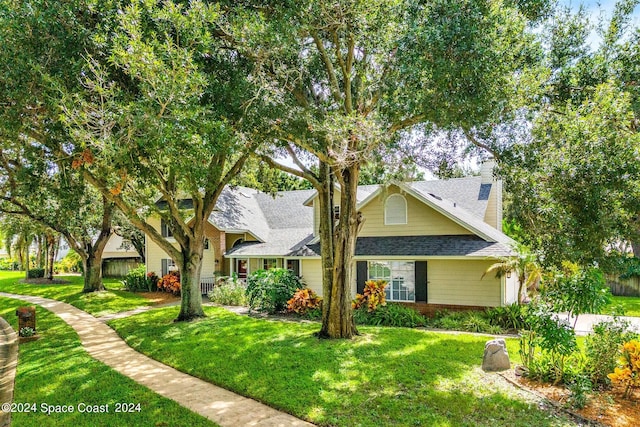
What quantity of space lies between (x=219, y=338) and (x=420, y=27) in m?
9.24

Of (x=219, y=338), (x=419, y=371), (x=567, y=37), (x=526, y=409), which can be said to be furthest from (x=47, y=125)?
(x=567, y=37)

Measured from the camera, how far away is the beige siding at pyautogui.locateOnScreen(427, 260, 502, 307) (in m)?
15.2

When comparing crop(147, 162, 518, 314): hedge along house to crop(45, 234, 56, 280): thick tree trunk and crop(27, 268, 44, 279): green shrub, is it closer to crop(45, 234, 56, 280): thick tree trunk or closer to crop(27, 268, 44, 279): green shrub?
crop(45, 234, 56, 280): thick tree trunk

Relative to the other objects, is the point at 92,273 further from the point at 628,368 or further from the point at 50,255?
the point at 628,368

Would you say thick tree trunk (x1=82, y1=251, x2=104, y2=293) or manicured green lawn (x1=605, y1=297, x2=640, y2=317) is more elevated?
thick tree trunk (x1=82, y1=251, x2=104, y2=293)

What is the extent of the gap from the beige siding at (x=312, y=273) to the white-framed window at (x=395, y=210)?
3.77 meters

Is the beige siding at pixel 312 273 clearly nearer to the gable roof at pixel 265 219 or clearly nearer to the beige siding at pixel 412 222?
the gable roof at pixel 265 219

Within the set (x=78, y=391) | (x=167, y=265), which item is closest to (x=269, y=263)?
(x=167, y=265)

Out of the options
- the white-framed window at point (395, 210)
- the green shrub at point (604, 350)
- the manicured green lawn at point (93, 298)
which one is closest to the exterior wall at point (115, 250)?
the manicured green lawn at point (93, 298)

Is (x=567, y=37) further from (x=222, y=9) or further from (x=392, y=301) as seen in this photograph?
(x=392, y=301)

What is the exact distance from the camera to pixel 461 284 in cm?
1569

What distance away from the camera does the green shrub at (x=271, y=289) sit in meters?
16.6

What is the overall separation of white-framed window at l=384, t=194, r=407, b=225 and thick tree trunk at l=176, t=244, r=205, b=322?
7743 mm

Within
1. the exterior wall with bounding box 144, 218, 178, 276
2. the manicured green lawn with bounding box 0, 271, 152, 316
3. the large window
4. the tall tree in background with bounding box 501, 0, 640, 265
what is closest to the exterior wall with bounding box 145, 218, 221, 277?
the exterior wall with bounding box 144, 218, 178, 276
